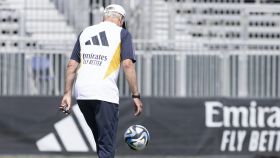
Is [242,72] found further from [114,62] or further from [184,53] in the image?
[114,62]

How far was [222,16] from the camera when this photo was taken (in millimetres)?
14422

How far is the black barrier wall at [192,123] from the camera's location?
44.3 feet

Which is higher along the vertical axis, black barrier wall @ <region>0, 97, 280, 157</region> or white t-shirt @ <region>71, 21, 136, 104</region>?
white t-shirt @ <region>71, 21, 136, 104</region>

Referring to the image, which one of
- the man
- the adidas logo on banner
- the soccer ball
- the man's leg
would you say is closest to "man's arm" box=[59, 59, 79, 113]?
the man

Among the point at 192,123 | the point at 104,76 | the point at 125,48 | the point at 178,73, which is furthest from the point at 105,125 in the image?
the point at 178,73

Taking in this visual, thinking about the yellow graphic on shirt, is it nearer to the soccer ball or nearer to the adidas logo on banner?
the soccer ball

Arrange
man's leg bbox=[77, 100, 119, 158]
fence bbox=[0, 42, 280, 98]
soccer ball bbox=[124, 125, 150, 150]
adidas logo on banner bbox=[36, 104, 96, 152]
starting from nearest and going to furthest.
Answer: man's leg bbox=[77, 100, 119, 158] → soccer ball bbox=[124, 125, 150, 150] → adidas logo on banner bbox=[36, 104, 96, 152] → fence bbox=[0, 42, 280, 98]

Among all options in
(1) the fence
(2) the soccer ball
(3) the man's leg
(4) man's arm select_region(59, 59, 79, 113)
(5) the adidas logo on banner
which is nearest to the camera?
(3) the man's leg

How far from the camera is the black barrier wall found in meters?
13.5

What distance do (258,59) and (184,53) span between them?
124 centimetres

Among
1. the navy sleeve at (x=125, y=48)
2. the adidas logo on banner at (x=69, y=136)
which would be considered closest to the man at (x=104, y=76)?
the navy sleeve at (x=125, y=48)

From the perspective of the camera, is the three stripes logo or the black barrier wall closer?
the three stripes logo

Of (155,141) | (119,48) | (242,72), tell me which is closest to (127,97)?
(155,141)

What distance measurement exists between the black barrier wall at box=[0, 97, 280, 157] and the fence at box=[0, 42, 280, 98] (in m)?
0.38
